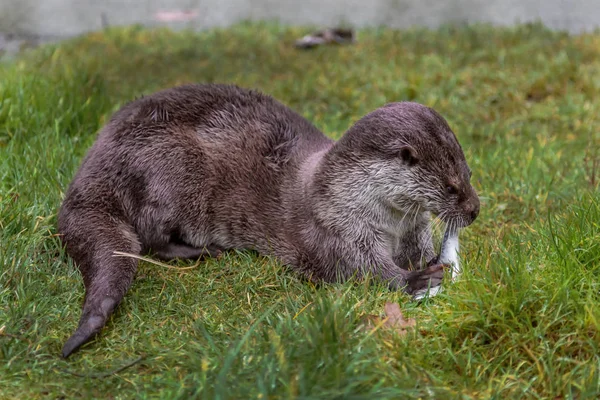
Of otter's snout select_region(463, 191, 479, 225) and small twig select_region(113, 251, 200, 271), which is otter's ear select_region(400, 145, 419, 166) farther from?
small twig select_region(113, 251, 200, 271)

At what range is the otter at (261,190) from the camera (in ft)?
8.85

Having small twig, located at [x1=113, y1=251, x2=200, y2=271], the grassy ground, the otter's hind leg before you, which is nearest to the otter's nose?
the grassy ground

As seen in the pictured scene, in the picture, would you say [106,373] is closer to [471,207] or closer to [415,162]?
[415,162]

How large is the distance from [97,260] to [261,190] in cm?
71

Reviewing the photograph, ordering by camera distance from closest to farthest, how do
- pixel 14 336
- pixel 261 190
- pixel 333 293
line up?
pixel 14 336 → pixel 333 293 → pixel 261 190

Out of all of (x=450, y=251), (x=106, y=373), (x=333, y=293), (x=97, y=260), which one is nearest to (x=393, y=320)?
(x=333, y=293)

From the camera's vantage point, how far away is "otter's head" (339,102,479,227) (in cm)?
267

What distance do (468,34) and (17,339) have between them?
470 cm

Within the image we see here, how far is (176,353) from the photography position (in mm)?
2193

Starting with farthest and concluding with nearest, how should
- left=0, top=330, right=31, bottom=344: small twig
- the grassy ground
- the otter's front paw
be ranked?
the otter's front paw, left=0, top=330, right=31, bottom=344: small twig, the grassy ground

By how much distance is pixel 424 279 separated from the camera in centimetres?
268

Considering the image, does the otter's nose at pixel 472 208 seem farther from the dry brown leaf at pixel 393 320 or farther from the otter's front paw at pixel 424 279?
the dry brown leaf at pixel 393 320

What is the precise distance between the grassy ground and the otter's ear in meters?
0.39

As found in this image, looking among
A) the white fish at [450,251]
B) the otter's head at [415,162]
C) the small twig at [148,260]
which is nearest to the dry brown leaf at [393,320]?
the white fish at [450,251]
